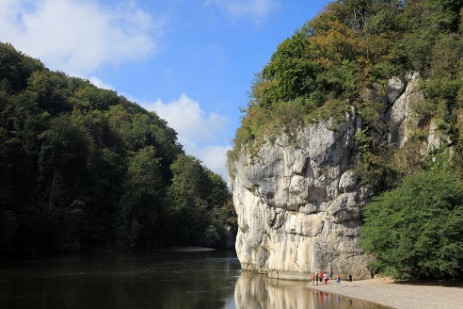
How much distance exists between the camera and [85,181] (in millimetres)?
89312

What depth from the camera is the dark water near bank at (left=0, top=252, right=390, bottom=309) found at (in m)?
32.0

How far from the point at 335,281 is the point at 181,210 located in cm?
7096

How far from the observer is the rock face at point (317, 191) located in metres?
42.7

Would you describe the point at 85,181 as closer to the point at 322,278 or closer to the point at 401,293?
the point at 322,278

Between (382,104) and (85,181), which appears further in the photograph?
(85,181)

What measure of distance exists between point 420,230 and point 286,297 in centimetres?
1080

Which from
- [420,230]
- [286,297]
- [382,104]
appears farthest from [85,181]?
[420,230]

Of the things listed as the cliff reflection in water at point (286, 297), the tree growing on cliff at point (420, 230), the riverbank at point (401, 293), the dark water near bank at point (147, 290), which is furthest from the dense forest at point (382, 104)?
the dark water near bank at point (147, 290)

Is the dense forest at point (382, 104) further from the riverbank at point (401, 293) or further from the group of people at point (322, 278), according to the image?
the group of people at point (322, 278)

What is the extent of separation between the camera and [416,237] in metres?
34.8

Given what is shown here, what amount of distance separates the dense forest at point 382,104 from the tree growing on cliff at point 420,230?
0.07 m

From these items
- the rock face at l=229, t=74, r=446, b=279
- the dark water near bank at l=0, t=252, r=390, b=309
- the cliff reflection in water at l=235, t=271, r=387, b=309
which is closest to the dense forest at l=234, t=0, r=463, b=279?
the rock face at l=229, t=74, r=446, b=279

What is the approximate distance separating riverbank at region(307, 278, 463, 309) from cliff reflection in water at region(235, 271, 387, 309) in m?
1.05

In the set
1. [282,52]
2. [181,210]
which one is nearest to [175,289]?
[282,52]
